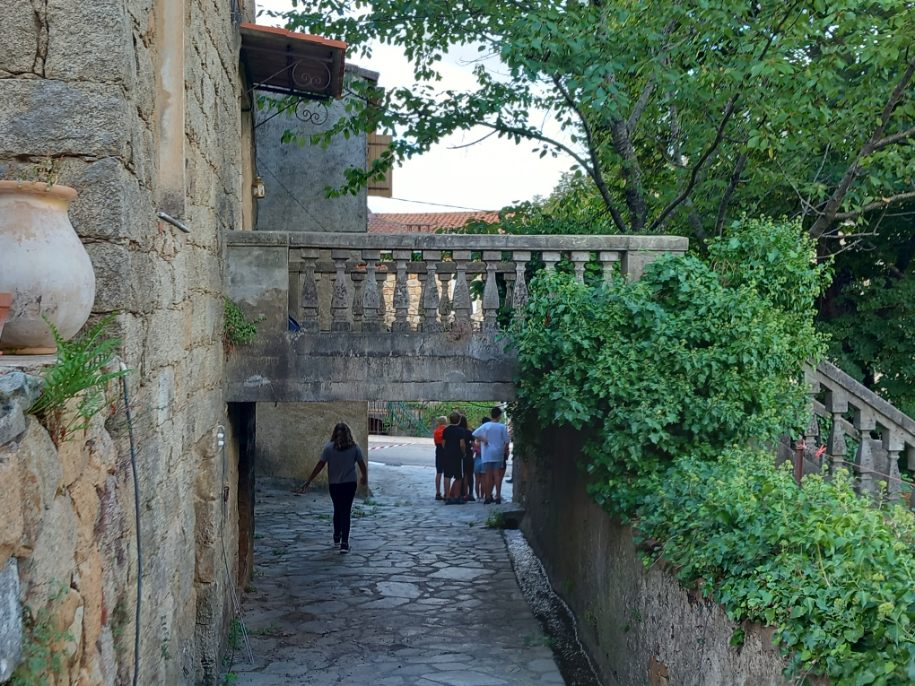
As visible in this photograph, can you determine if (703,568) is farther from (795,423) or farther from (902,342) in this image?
(902,342)

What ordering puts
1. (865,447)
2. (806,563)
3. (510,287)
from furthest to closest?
(865,447)
(510,287)
(806,563)

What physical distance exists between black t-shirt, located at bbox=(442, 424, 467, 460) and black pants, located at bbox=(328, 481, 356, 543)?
13.1ft

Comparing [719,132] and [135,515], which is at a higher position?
[719,132]

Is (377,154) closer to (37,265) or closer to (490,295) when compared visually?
(490,295)

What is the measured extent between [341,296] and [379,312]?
1.07 feet

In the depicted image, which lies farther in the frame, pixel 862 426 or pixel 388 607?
pixel 388 607

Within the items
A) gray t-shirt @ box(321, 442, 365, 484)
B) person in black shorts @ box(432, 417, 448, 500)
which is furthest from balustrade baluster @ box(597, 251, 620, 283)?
person in black shorts @ box(432, 417, 448, 500)

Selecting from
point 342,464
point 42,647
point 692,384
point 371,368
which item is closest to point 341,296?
point 371,368

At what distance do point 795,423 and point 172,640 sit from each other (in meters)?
4.48

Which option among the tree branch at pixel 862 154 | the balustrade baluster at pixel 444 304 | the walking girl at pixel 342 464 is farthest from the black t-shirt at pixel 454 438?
the balustrade baluster at pixel 444 304

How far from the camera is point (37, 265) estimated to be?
3.07 m

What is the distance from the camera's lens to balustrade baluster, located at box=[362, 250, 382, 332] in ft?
24.4

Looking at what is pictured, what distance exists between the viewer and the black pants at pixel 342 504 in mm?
11188

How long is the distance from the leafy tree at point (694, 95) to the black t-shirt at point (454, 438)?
516 cm
